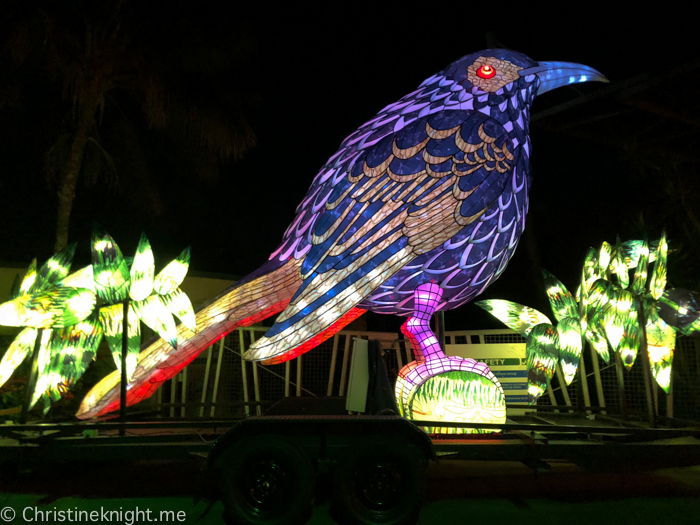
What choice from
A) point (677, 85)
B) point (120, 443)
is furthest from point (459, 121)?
point (677, 85)

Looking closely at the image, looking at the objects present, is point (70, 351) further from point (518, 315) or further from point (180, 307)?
point (518, 315)

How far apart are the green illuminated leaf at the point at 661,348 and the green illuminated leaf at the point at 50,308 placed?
5.34m

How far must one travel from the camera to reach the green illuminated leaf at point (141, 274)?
4695mm

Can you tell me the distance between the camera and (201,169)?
10836mm

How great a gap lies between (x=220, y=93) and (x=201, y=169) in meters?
1.63

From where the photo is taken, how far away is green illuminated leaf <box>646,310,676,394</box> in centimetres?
489

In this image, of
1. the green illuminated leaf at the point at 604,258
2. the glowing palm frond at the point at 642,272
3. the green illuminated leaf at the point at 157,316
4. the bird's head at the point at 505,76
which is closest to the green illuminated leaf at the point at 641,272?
the glowing palm frond at the point at 642,272

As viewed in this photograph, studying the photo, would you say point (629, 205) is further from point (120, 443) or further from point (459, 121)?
point (120, 443)

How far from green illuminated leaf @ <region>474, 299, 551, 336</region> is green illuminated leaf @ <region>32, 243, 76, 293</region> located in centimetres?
464

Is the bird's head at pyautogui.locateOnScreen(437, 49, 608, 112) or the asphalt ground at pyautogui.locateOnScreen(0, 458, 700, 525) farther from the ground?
the bird's head at pyautogui.locateOnScreen(437, 49, 608, 112)

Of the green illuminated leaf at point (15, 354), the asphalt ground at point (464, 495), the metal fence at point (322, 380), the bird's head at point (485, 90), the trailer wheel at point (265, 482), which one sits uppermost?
the bird's head at point (485, 90)

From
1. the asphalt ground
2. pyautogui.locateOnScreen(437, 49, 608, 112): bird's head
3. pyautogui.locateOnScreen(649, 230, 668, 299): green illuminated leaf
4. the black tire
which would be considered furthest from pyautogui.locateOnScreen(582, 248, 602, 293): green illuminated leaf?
the black tire

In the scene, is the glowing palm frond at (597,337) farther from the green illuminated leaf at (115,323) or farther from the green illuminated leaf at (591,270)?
the green illuminated leaf at (115,323)

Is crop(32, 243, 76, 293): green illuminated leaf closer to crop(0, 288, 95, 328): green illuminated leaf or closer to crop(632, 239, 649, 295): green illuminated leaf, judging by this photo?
Answer: crop(0, 288, 95, 328): green illuminated leaf
